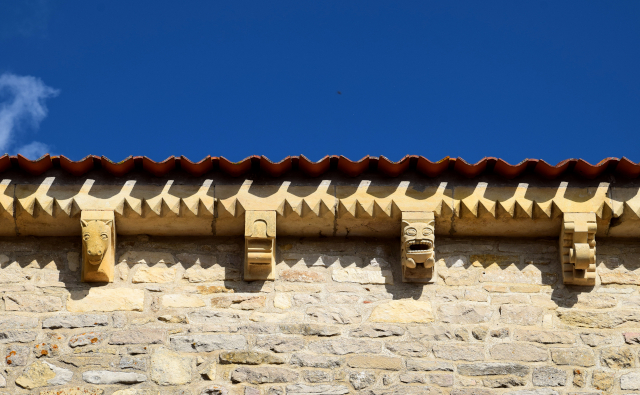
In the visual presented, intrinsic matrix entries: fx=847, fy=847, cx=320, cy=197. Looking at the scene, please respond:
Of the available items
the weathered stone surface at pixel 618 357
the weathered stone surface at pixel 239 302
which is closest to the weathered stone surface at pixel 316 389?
the weathered stone surface at pixel 239 302

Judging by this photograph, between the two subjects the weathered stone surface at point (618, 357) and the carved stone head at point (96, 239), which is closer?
the weathered stone surface at point (618, 357)

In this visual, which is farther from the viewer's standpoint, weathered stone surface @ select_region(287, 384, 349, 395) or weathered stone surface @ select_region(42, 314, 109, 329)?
weathered stone surface @ select_region(42, 314, 109, 329)

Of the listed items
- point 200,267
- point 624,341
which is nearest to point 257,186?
point 200,267

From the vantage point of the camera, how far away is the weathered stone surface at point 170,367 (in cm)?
572

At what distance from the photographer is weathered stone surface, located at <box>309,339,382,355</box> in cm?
587

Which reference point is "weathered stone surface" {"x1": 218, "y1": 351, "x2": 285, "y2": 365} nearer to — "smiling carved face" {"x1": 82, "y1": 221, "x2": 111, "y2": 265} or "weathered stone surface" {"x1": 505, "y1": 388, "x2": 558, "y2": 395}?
"smiling carved face" {"x1": 82, "y1": 221, "x2": 111, "y2": 265}

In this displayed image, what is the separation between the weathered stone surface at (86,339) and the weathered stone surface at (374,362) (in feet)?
5.71

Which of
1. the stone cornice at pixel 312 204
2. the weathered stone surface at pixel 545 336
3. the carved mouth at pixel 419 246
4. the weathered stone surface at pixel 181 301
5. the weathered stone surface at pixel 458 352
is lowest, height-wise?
the weathered stone surface at pixel 458 352

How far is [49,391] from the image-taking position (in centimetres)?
566

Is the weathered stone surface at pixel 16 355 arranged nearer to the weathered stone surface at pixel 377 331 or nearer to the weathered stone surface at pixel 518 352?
the weathered stone surface at pixel 377 331

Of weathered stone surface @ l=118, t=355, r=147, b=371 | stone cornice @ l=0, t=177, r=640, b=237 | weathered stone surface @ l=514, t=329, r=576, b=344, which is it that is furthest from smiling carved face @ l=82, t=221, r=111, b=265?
weathered stone surface @ l=514, t=329, r=576, b=344

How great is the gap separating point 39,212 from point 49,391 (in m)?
1.32

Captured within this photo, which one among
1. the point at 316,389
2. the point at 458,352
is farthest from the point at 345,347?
the point at 458,352

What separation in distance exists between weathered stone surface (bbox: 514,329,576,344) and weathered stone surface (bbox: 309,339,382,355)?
3.31ft
